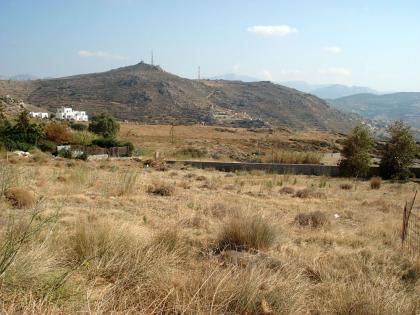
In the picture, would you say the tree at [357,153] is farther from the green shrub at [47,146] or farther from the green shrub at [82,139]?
the green shrub at [82,139]

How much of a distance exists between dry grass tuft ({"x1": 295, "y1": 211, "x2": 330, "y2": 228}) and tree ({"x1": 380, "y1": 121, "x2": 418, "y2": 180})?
24.1m

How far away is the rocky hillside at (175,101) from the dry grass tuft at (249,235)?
109m

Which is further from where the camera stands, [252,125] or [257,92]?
[257,92]

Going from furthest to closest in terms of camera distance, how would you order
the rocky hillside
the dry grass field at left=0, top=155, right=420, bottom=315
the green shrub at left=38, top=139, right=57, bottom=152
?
the rocky hillside, the green shrub at left=38, top=139, right=57, bottom=152, the dry grass field at left=0, top=155, right=420, bottom=315

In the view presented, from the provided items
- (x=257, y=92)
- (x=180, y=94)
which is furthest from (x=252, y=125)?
(x=257, y=92)

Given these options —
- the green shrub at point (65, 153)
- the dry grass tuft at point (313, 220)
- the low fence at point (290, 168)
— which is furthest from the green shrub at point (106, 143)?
the dry grass tuft at point (313, 220)

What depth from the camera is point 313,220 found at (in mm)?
10180

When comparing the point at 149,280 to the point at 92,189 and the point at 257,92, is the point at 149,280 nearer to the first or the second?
the point at 92,189

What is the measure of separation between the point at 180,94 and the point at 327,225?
5432 inches

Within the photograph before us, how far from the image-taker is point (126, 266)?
4.55m

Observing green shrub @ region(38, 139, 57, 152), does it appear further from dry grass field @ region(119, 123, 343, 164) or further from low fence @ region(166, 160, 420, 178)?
low fence @ region(166, 160, 420, 178)

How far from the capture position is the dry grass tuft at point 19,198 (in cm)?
861

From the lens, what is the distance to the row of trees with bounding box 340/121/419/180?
107 feet

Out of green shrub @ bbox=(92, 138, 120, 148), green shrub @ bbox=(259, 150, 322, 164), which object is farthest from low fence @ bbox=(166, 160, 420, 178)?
green shrub @ bbox=(92, 138, 120, 148)
